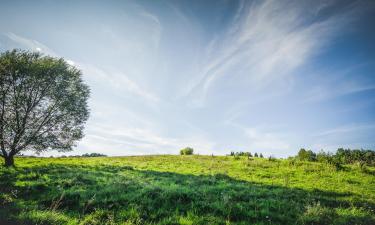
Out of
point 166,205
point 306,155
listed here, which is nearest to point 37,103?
point 166,205

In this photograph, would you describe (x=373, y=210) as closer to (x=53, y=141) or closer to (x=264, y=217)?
(x=264, y=217)

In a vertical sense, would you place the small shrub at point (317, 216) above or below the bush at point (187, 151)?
below

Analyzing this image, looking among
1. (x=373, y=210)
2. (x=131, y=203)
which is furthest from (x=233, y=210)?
(x=373, y=210)

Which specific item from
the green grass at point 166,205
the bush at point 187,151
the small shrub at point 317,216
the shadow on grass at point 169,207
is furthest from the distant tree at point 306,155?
the small shrub at point 317,216

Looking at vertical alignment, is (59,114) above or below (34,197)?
above

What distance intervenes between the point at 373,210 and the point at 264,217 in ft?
20.3

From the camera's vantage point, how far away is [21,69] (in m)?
→ 23.8

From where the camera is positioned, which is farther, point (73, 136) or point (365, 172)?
point (73, 136)

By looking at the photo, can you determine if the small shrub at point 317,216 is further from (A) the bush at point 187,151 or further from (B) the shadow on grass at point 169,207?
(A) the bush at point 187,151

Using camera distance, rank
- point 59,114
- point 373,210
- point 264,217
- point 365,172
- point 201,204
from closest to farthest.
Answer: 1. point 264,217
2. point 201,204
3. point 373,210
4. point 365,172
5. point 59,114

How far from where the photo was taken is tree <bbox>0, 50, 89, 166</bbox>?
23719 millimetres

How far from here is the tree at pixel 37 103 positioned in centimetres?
2372

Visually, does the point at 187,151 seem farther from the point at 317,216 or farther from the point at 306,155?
the point at 317,216

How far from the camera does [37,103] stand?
977 inches
